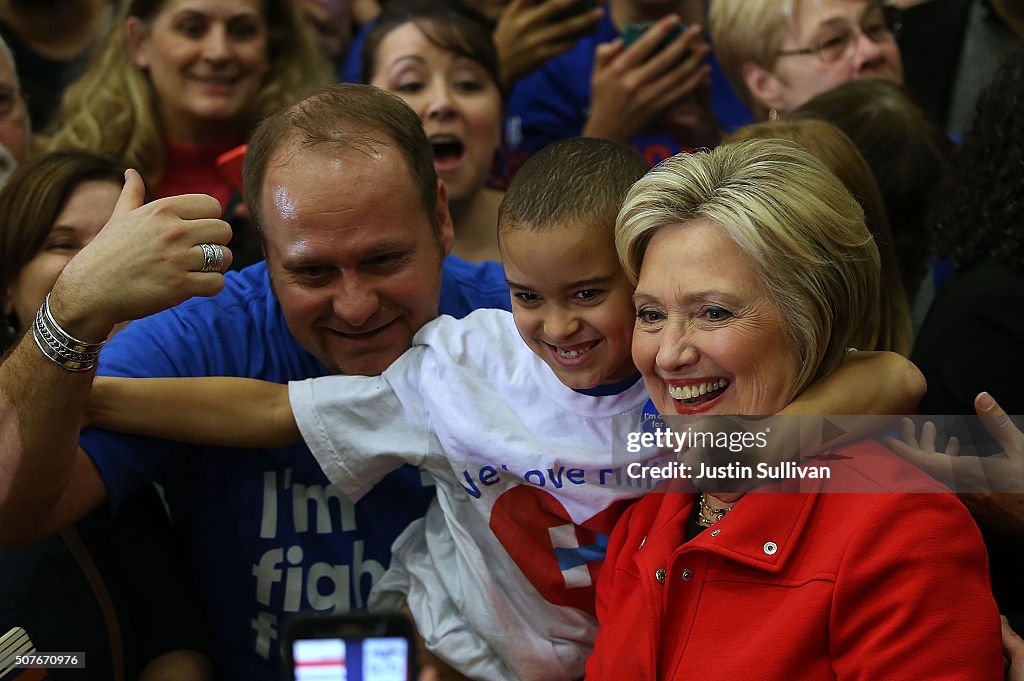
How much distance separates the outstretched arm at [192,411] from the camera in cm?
178

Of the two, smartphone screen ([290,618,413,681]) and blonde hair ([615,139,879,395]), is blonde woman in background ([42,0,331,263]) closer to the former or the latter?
blonde hair ([615,139,879,395])

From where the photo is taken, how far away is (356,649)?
92 cm

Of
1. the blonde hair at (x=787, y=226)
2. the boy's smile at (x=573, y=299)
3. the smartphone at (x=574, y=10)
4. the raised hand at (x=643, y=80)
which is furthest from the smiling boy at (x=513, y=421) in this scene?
the smartphone at (x=574, y=10)

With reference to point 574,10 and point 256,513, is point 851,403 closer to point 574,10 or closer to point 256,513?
point 256,513

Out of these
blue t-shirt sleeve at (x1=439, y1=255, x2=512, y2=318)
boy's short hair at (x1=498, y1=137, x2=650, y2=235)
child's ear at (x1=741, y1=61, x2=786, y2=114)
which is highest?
boy's short hair at (x1=498, y1=137, x2=650, y2=235)

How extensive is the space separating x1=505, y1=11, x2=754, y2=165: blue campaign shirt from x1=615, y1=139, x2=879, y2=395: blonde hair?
1.67m

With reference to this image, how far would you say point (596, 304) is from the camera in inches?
65.4

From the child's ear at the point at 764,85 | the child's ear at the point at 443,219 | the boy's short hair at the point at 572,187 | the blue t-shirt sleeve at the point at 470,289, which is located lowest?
the blue t-shirt sleeve at the point at 470,289

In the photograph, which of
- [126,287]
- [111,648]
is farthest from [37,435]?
[111,648]

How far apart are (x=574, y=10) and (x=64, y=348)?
79.1 inches

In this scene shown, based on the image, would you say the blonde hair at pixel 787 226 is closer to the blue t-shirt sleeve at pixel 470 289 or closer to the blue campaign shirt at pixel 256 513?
the blue t-shirt sleeve at pixel 470 289

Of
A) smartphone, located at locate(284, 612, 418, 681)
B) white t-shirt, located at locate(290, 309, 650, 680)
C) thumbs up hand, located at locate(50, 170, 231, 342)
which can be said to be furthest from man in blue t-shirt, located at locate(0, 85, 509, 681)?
smartphone, located at locate(284, 612, 418, 681)

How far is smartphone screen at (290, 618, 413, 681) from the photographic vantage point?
911 mm

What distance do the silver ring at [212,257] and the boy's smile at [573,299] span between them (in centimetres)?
39
